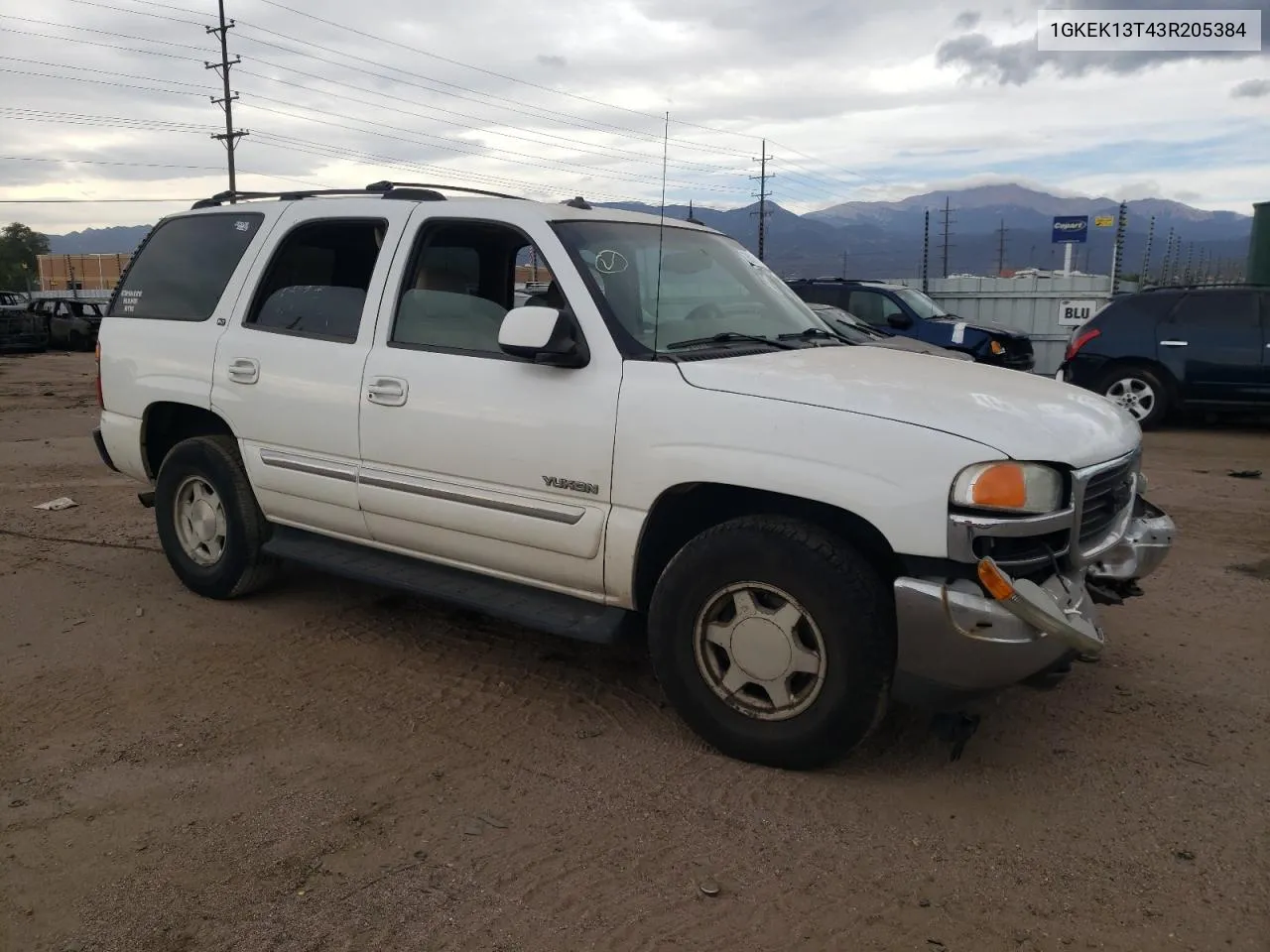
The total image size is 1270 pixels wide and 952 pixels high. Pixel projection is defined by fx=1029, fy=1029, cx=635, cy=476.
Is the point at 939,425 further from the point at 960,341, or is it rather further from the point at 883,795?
the point at 960,341

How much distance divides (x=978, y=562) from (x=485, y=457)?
1863mm

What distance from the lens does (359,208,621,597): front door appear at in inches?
147

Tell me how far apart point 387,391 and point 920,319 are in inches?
420

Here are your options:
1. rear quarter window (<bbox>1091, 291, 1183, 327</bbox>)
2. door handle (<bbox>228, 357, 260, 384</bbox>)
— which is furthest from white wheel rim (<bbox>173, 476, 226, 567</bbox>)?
rear quarter window (<bbox>1091, 291, 1183, 327</bbox>)

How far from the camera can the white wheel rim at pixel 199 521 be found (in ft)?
17.1

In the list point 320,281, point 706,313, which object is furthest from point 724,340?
point 320,281

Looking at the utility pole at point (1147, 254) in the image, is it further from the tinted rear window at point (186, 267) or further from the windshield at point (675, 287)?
the tinted rear window at point (186, 267)

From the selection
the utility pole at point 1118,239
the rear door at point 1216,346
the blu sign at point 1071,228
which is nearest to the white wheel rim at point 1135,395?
the rear door at point 1216,346

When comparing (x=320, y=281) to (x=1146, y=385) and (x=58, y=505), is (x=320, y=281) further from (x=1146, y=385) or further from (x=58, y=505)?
(x=1146, y=385)

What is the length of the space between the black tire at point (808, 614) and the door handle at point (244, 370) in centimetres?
236

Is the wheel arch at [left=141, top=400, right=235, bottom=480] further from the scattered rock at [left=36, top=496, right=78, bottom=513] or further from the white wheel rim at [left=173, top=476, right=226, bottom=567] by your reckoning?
the scattered rock at [left=36, top=496, right=78, bottom=513]

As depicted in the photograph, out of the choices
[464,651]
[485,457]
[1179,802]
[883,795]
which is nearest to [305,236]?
[485,457]

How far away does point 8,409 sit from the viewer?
44.8 feet

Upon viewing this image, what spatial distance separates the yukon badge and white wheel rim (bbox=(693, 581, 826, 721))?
0.60 m
